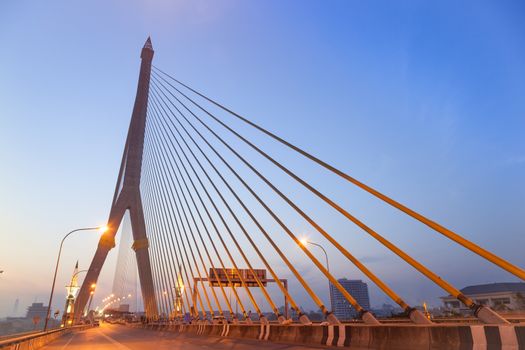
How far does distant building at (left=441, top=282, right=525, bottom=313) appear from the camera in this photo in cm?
7732

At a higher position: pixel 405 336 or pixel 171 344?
pixel 405 336

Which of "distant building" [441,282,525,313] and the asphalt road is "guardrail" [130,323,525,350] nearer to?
the asphalt road

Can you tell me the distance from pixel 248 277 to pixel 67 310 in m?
34.1

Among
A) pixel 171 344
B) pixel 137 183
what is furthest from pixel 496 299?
pixel 171 344

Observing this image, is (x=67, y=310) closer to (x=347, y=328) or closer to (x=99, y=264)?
(x=99, y=264)

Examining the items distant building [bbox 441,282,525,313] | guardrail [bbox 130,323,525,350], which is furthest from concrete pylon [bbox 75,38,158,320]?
distant building [bbox 441,282,525,313]

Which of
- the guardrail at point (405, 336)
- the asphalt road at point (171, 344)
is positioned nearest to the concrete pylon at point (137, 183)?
the asphalt road at point (171, 344)

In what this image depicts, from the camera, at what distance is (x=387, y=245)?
9781 mm

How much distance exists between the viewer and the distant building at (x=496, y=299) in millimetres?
77325

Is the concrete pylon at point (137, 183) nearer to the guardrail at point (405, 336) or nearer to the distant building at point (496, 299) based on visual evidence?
the guardrail at point (405, 336)

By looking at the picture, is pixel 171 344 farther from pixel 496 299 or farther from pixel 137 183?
pixel 496 299

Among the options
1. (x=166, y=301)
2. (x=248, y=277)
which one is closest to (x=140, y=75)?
(x=166, y=301)

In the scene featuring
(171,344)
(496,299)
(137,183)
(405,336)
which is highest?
(137,183)

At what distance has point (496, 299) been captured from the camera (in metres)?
93.4
